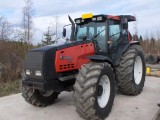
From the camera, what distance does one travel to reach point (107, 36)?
7457 mm

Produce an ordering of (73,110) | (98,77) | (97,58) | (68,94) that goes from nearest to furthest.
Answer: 1. (98,77)
2. (97,58)
3. (73,110)
4. (68,94)

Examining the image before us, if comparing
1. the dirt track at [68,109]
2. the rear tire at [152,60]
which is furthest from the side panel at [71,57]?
the rear tire at [152,60]

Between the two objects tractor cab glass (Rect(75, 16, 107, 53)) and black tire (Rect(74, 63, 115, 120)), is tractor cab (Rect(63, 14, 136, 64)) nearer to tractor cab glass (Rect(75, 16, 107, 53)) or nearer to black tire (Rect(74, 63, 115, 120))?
tractor cab glass (Rect(75, 16, 107, 53))

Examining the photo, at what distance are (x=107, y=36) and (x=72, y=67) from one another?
1.44 meters

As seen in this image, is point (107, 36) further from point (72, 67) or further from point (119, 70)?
point (72, 67)

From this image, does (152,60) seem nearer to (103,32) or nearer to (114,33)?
(114,33)

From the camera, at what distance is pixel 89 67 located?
6098 mm

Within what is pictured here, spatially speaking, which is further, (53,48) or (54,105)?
(54,105)

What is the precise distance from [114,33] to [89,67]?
88.5 inches

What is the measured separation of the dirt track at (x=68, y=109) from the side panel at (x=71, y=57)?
44.1 inches

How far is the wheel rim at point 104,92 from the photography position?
6.45 meters

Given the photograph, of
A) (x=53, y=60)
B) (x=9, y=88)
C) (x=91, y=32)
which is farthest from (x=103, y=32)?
(x=9, y=88)

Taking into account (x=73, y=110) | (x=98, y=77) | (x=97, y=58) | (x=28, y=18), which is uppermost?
(x=28, y=18)

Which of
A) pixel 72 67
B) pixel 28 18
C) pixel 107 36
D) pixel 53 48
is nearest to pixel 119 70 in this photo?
pixel 107 36
